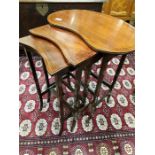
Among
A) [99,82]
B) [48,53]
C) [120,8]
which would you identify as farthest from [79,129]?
[120,8]

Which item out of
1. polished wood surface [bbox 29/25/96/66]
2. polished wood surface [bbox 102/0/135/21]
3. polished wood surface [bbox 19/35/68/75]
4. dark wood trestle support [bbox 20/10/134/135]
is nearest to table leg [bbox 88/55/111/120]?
dark wood trestle support [bbox 20/10/134/135]

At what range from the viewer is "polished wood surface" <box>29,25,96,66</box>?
0.96 m

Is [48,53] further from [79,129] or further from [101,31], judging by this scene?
[79,129]

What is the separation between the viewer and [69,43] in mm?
1058

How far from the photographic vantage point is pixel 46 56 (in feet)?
3.23

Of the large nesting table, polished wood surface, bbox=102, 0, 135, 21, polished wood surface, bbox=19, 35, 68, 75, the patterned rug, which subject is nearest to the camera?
polished wood surface, bbox=19, 35, 68, 75

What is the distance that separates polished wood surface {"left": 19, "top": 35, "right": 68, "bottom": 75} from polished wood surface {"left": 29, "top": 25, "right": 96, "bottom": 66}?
29 millimetres

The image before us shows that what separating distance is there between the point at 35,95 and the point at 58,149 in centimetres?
60

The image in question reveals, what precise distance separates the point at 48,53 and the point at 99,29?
0.39 meters

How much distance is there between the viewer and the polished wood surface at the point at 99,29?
3.39ft

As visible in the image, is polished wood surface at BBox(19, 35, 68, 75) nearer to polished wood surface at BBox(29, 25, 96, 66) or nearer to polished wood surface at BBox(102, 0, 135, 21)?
polished wood surface at BBox(29, 25, 96, 66)

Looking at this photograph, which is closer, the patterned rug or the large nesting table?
the large nesting table
